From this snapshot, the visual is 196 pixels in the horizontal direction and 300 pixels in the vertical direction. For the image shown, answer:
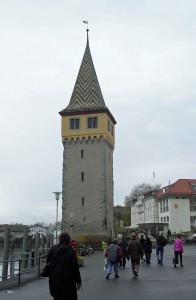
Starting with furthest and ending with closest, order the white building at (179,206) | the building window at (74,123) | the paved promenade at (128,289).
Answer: the white building at (179,206) < the building window at (74,123) < the paved promenade at (128,289)

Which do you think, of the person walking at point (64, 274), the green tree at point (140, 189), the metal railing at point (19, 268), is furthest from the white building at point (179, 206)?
the person walking at point (64, 274)

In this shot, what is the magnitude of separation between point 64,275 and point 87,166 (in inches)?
1898

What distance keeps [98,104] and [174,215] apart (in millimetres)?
34797

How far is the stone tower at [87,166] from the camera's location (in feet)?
176

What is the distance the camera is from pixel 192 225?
85.4m

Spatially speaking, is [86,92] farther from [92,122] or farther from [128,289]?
[128,289]

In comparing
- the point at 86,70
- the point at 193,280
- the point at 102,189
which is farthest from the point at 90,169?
the point at 193,280

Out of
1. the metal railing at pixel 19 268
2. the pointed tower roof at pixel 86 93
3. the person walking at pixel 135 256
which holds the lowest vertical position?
the metal railing at pixel 19 268

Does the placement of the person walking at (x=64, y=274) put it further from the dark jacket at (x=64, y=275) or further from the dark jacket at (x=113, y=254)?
the dark jacket at (x=113, y=254)

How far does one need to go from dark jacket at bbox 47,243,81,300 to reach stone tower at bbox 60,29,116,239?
1736 inches

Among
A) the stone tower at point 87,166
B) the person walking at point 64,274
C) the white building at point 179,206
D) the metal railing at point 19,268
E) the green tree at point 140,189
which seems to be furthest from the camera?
the green tree at point 140,189

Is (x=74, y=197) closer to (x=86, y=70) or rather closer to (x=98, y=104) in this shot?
(x=98, y=104)

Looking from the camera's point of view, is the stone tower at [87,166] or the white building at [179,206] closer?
the stone tower at [87,166]

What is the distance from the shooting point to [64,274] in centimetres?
725
